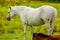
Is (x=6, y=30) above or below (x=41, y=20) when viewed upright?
below

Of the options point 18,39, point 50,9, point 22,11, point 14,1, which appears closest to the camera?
point 50,9

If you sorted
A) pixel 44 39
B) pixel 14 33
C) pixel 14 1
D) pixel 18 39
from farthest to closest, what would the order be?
pixel 14 1, pixel 14 33, pixel 18 39, pixel 44 39

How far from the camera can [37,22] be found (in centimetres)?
745

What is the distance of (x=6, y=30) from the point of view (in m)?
11.3

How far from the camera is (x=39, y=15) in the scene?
7.21 metres

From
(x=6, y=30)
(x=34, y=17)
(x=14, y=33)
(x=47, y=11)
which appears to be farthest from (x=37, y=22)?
(x=6, y=30)

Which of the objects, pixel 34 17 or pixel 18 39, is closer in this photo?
pixel 34 17

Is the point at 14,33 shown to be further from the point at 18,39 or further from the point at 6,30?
the point at 18,39

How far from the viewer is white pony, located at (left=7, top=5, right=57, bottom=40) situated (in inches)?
275

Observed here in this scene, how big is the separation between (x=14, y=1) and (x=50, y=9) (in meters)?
13.3

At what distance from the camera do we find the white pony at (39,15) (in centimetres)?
697

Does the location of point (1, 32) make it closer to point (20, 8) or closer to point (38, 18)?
point (20, 8)

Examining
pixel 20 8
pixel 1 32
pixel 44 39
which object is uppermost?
pixel 20 8

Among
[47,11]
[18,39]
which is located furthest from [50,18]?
[18,39]
